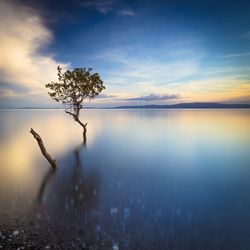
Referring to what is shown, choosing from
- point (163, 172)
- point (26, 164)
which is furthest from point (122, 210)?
point (26, 164)

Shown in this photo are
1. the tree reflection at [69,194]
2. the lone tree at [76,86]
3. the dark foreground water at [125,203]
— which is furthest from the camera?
the lone tree at [76,86]

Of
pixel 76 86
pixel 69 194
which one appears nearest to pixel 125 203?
pixel 69 194

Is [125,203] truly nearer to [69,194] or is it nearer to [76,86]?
[69,194]

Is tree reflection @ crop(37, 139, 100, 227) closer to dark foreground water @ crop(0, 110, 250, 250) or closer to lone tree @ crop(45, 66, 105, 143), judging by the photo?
dark foreground water @ crop(0, 110, 250, 250)

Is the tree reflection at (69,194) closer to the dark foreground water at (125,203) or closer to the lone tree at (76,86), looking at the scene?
the dark foreground water at (125,203)

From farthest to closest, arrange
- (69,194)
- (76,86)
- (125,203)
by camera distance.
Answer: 1. (76,86)
2. (69,194)
3. (125,203)

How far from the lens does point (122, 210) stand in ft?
29.4

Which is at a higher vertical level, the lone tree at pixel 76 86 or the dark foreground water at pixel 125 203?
the lone tree at pixel 76 86

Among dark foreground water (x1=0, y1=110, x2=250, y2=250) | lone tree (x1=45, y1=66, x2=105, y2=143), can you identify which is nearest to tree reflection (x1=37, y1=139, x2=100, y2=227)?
dark foreground water (x1=0, y1=110, x2=250, y2=250)

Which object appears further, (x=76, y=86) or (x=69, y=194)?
(x=76, y=86)

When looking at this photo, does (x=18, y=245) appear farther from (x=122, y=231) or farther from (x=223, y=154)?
(x=223, y=154)

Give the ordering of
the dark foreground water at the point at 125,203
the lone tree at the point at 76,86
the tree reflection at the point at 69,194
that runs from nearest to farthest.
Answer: the dark foreground water at the point at 125,203 < the tree reflection at the point at 69,194 < the lone tree at the point at 76,86

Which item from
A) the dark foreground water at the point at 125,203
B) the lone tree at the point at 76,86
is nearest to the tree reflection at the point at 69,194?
the dark foreground water at the point at 125,203

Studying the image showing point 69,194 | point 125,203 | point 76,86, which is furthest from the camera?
point 76,86
